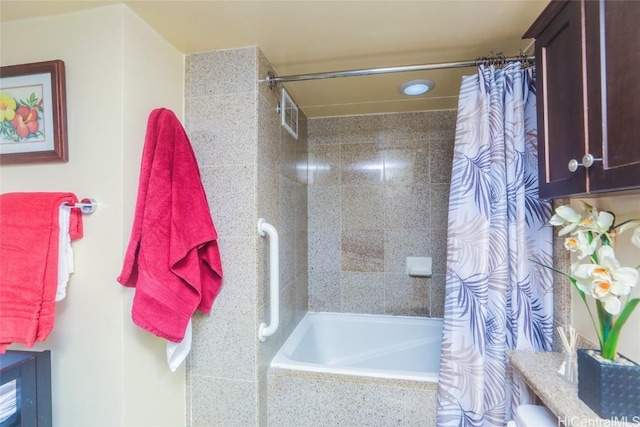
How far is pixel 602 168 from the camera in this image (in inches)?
29.7

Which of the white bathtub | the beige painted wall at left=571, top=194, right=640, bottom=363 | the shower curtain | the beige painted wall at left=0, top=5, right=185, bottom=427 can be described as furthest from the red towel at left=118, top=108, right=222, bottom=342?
the beige painted wall at left=571, top=194, right=640, bottom=363

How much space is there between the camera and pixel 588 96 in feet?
2.64

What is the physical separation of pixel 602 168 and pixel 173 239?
4.56ft

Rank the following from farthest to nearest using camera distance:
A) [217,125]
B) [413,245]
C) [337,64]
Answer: [413,245], [337,64], [217,125]

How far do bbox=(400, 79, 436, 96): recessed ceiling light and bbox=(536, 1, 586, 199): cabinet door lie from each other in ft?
2.12

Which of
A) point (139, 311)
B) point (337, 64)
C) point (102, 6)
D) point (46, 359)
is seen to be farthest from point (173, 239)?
point (337, 64)

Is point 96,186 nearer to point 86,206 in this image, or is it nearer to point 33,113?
point 86,206

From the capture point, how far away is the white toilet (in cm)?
96

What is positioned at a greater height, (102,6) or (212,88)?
(102,6)

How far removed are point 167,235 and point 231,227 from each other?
1.00 feet

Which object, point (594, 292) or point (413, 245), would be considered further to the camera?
point (413, 245)

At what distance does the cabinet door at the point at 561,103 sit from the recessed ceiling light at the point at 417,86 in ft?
2.12

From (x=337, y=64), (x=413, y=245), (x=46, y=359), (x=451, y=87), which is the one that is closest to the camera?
(x=46, y=359)

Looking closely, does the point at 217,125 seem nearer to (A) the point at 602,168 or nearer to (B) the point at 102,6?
(B) the point at 102,6
